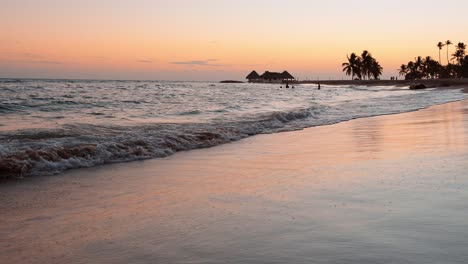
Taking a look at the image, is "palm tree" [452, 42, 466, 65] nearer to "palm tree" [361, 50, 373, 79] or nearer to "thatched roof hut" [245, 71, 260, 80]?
"palm tree" [361, 50, 373, 79]

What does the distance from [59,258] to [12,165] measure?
4.19m

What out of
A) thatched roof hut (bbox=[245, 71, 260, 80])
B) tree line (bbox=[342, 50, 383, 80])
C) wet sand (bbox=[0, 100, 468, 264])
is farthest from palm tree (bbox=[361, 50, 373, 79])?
wet sand (bbox=[0, 100, 468, 264])

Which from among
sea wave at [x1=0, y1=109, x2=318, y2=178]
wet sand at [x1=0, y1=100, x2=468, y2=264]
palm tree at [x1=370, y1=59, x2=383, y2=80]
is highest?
palm tree at [x1=370, y1=59, x2=383, y2=80]

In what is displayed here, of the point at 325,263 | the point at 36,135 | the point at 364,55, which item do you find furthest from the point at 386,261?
the point at 364,55

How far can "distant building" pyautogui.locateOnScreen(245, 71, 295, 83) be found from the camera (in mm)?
161150

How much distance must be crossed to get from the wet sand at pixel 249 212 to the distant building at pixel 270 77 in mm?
146881

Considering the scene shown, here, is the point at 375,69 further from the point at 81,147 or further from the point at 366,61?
the point at 81,147

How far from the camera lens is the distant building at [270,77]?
16115 centimetres

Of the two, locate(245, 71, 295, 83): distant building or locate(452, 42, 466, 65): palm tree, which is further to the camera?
locate(245, 71, 295, 83): distant building

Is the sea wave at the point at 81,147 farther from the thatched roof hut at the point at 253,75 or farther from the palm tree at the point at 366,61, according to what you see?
the thatched roof hut at the point at 253,75

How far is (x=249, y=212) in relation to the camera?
14.6ft

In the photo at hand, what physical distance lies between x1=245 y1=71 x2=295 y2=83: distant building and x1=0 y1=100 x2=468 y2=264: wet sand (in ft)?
482

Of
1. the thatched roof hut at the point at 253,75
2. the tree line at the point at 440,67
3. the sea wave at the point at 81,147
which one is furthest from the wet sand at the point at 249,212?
the thatched roof hut at the point at 253,75

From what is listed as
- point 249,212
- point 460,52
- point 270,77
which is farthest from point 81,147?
point 270,77
